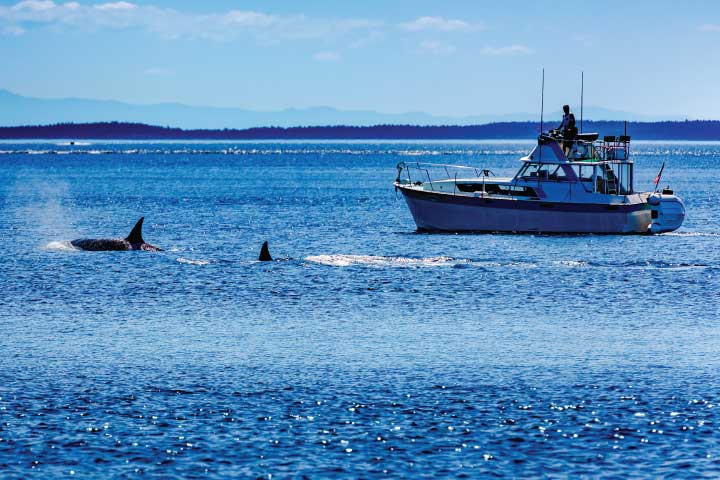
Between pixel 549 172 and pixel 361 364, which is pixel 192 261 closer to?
pixel 549 172

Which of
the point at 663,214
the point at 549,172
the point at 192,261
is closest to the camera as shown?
the point at 192,261

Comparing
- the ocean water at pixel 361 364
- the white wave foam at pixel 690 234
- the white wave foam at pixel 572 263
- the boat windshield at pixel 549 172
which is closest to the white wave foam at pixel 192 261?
the ocean water at pixel 361 364

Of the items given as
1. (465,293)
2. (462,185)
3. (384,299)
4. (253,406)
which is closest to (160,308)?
(384,299)

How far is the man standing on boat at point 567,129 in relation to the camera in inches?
2174

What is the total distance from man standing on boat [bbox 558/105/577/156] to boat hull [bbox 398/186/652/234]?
308cm

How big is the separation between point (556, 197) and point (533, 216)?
4.80ft

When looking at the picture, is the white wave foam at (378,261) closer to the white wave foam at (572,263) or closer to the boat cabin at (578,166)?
the white wave foam at (572,263)

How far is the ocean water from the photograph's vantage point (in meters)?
16.7

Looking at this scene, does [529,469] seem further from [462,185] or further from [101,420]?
[462,185]

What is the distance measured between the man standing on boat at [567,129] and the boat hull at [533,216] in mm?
3085

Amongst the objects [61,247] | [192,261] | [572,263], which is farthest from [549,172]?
[61,247]

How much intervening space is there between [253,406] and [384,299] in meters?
13.9

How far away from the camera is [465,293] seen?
34594mm

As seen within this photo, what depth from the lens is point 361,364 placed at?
23.2 meters
